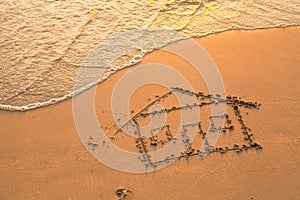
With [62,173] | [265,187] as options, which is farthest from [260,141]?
[62,173]

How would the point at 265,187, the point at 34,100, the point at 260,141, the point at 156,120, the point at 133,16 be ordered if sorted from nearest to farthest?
the point at 265,187
the point at 260,141
the point at 156,120
the point at 34,100
the point at 133,16

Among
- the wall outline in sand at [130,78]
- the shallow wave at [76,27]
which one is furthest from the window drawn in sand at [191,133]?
the shallow wave at [76,27]

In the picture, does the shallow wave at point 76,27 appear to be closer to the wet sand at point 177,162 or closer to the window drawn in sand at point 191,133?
the wet sand at point 177,162

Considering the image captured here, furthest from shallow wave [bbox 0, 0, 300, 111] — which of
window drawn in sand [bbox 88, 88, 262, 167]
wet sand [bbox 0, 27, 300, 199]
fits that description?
window drawn in sand [bbox 88, 88, 262, 167]

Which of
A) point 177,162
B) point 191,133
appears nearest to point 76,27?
point 191,133

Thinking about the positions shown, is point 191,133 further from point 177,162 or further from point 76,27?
point 76,27

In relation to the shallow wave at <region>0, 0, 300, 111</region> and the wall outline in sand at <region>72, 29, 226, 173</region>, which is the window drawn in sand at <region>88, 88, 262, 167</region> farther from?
the shallow wave at <region>0, 0, 300, 111</region>

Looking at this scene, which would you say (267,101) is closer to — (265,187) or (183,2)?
(265,187)
